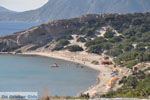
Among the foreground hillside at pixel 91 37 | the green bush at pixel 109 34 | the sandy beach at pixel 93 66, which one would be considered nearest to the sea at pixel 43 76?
the sandy beach at pixel 93 66

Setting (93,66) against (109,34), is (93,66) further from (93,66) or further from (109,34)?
(109,34)

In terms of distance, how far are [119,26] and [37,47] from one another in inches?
818

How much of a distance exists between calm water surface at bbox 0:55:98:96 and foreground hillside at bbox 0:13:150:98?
9.47m

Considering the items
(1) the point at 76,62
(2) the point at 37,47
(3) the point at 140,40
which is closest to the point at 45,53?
(2) the point at 37,47

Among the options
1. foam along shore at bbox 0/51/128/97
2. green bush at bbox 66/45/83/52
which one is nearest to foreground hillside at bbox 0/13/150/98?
green bush at bbox 66/45/83/52

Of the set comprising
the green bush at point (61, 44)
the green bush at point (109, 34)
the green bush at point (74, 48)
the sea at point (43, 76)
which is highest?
the green bush at point (109, 34)

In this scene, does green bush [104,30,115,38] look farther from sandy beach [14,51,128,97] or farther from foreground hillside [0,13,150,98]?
sandy beach [14,51,128,97]

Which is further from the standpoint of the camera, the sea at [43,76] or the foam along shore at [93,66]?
the sea at [43,76]

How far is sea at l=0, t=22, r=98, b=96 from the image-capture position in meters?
53.1

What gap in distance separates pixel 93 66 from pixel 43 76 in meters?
12.5

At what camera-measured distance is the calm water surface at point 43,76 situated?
176ft

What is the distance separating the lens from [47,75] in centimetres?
6612

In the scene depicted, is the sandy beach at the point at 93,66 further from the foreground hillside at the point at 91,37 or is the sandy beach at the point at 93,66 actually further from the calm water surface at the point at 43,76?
the foreground hillside at the point at 91,37

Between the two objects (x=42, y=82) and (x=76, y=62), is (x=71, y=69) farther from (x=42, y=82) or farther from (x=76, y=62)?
(x=42, y=82)
